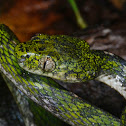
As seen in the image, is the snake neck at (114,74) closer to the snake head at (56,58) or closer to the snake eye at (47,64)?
→ the snake head at (56,58)

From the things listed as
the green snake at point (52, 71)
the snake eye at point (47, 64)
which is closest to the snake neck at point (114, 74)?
the green snake at point (52, 71)

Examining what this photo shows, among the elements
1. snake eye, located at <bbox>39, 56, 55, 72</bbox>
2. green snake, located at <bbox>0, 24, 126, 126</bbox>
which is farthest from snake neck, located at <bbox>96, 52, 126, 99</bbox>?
snake eye, located at <bbox>39, 56, 55, 72</bbox>

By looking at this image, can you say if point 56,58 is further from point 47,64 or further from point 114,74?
point 114,74

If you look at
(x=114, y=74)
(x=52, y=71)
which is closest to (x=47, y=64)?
(x=52, y=71)

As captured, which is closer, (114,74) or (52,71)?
(52,71)

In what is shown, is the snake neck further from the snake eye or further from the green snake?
the snake eye

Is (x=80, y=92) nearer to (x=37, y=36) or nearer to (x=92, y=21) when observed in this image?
(x=37, y=36)

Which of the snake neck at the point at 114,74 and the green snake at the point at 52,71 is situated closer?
the green snake at the point at 52,71
